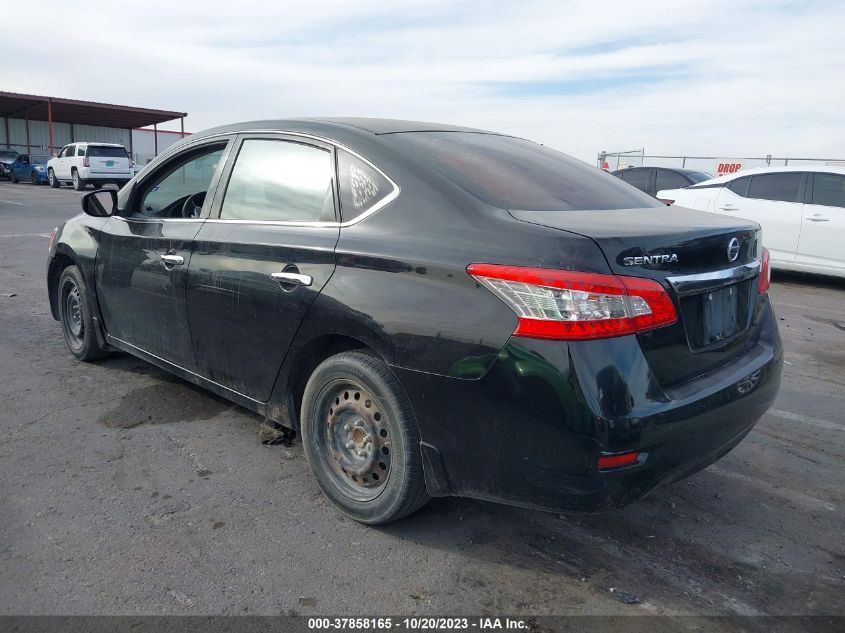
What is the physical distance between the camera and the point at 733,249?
8.96 feet

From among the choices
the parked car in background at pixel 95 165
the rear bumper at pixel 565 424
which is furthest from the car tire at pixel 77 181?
the rear bumper at pixel 565 424

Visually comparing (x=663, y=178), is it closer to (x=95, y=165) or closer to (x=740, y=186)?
(x=740, y=186)

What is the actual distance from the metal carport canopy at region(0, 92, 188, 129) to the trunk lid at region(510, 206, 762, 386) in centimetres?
3794

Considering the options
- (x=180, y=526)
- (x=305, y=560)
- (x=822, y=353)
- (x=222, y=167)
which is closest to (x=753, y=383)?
(x=305, y=560)

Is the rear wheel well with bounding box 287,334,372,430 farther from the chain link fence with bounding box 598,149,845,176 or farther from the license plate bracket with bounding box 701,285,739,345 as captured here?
the chain link fence with bounding box 598,149,845,176

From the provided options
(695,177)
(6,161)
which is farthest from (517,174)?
(6,161)

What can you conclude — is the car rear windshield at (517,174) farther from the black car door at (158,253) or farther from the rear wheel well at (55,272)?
Result: the rear wheel well at (55,272)

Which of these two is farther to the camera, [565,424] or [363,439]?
[363,439]

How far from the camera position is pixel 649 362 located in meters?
2.35

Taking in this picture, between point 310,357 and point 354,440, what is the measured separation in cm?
42

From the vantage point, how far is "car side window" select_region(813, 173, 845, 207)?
8734 millimetres

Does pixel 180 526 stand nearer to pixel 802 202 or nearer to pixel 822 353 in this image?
pixel 822 353

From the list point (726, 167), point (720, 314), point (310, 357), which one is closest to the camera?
point (720, 314)

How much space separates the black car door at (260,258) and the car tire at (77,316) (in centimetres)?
144
